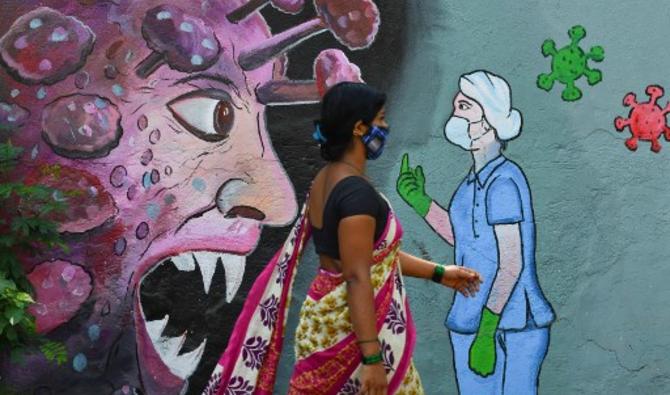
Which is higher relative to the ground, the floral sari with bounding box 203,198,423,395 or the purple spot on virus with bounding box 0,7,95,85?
the purple spot on virus with bounding box 0,7,95,85

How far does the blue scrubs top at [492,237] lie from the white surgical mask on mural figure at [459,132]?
14 cm

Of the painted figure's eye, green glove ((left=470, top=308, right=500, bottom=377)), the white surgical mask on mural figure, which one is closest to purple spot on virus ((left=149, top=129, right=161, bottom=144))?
the painted figure's eye

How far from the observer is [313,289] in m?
3.58

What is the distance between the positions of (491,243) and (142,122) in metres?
1.73

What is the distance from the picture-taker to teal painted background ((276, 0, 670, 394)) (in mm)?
5008

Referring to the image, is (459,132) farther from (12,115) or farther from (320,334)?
(12,115)

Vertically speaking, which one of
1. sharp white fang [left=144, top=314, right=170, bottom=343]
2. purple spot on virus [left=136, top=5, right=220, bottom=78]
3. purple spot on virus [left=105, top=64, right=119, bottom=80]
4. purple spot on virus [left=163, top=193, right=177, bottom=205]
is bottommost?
sharp white fang [left=144, top=314, right=170, bottom=343]

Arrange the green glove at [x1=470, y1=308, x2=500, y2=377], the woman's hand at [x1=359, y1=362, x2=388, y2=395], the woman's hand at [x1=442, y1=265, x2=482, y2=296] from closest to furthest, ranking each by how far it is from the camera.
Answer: the woman's hand at [x1=359, y1=362, x2=388, y2=395]
the woman's hand at [x1=442, y1=265, x2=482, y2=296]
the green glove at [x1=470, y1=308, x2=500, y2=377]

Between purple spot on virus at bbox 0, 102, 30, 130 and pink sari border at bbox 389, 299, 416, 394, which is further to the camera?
purple spot on virus at bbox 0, 102, 30, 130

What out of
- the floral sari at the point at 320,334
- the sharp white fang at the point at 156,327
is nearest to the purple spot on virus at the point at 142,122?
the sharp white fang at the point at 156,327

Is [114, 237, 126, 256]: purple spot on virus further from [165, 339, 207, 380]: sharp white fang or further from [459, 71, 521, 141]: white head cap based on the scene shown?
[459, 71, 521, 141]: white head cap

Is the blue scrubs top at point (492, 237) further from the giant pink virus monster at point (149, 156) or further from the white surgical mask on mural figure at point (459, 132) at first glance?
the giant pink virus monster at point (149, 156)

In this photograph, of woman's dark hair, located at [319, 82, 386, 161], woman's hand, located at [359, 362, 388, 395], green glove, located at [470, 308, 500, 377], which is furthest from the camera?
green glove, located at [470, 308, 500, 377]

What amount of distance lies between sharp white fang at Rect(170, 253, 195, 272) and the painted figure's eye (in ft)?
1.84
